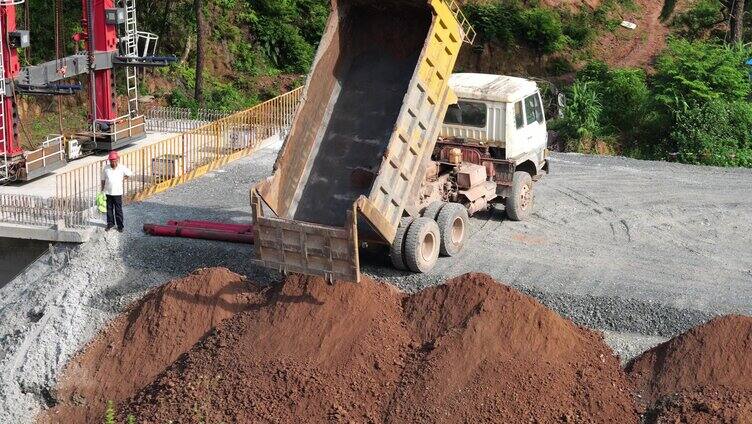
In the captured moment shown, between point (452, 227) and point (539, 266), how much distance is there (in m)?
1.51

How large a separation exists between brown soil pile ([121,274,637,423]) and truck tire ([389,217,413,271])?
1.28 meters

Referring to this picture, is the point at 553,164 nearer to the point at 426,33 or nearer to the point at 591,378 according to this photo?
the point at 426,33

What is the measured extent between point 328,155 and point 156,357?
13.3 feet

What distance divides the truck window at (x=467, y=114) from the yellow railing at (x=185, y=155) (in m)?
2.99

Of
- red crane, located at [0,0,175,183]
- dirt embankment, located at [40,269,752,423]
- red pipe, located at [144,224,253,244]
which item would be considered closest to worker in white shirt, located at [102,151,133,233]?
red pipe, located at [144,224,253,244]

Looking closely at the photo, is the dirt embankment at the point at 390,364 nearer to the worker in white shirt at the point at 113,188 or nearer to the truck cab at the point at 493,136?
the worker in white shirt at the point at 113,188

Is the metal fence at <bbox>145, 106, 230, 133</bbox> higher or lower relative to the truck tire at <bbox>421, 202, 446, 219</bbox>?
higher

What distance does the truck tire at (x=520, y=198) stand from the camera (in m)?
19.6

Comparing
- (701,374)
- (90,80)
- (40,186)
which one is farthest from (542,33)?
(701,374)

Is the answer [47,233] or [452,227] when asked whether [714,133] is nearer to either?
[452,227]

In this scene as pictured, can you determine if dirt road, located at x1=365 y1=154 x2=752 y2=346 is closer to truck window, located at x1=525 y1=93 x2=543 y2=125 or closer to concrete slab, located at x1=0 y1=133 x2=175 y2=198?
truck window, located at x1=525 y1=93 x2=543 y2=125

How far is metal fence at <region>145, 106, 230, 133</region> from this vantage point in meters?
28.1

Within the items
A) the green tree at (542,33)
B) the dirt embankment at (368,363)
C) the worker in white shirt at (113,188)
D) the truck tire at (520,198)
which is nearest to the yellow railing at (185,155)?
the worker in white shirt at (113,188)

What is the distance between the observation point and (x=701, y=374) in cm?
1359
